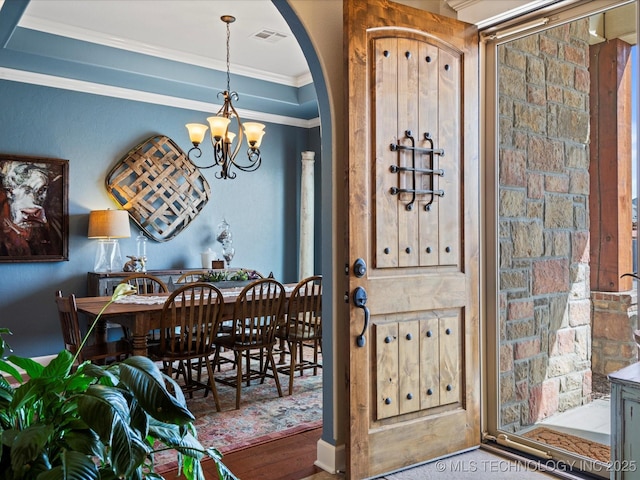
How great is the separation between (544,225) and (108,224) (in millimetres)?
3802

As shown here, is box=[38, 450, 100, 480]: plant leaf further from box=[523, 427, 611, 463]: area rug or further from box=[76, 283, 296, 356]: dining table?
box=[523, 427, 611, 463]: area rug

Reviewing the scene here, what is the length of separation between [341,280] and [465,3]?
5.24ft

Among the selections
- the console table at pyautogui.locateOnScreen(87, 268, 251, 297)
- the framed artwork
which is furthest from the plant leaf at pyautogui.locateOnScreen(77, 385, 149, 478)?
the framed artwork

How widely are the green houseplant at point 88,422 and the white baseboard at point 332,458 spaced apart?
1286 mm

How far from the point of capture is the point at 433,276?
2.65 meters

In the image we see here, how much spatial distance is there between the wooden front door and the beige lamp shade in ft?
11.0

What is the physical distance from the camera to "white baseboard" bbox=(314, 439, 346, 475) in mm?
2582

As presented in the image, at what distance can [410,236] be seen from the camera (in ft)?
8.46

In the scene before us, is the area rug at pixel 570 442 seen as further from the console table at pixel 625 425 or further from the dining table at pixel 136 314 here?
the dining table at pixel 136 314

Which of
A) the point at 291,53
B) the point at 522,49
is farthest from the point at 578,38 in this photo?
the point at 291,53

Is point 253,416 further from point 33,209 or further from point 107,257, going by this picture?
point 33,209

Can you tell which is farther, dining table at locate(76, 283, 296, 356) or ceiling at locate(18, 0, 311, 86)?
ceiling at locate(18, 0, 311, 86)

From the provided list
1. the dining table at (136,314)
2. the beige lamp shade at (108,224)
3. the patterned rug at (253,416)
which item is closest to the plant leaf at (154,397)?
the patterned rug at (253,416)

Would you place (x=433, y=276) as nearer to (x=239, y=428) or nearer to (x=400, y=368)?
(x=400, y=368)
